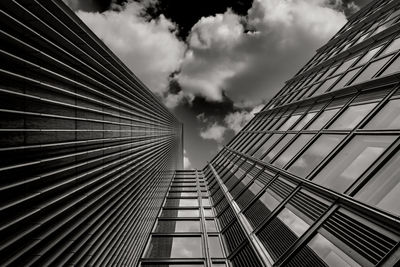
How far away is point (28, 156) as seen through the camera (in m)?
4.60

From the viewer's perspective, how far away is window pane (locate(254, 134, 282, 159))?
13.6 metres

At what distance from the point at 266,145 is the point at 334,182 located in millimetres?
7558

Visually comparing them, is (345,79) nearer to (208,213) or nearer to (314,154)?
(314,154)

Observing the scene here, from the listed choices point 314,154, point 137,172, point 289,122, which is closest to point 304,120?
point 289,122

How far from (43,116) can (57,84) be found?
1048 mm

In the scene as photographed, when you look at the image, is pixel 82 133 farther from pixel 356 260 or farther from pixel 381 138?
pixel 381 138

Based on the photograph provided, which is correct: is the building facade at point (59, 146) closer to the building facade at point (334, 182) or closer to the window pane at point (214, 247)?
the window pane at point (214, 247)

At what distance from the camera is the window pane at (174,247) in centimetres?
997

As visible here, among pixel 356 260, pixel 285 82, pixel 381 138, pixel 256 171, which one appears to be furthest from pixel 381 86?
pixel 285 82

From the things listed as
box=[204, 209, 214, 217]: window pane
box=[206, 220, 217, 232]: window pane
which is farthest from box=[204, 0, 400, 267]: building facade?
box=[204, 209, 214, 217]: window pane

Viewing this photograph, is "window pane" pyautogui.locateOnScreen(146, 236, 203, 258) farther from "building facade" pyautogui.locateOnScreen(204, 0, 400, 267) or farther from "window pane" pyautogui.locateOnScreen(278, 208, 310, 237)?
"window pane" pyautogui.locateOnScreen(278, 208, 310, 237)

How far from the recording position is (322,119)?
33.8 ft

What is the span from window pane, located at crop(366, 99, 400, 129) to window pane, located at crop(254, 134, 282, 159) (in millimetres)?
6242

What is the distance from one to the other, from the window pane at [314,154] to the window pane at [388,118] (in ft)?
3.76
